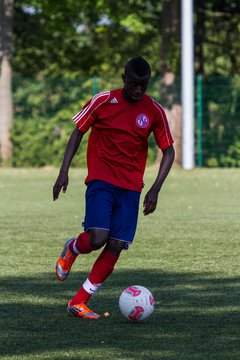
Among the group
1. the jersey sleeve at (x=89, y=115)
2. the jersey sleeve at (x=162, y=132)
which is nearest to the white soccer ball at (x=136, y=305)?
the jersey sleeve at (x=162, y=132)

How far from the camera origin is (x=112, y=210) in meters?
7.98

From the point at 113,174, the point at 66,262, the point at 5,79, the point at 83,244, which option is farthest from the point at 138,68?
the point at 5,79

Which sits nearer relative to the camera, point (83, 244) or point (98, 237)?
point (98, 237)

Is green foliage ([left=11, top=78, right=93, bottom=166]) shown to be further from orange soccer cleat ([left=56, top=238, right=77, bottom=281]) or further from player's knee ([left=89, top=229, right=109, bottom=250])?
player's knee ([left=89, top=229, right=109, bottom=250])

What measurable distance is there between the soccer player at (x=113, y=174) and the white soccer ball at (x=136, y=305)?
28 centimetres

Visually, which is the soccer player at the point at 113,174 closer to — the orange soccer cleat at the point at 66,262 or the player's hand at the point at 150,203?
the player's hand at the point at 150,203

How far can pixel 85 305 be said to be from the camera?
7891mm

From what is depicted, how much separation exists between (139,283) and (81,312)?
5.80ft

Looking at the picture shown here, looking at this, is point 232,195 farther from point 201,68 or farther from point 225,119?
point 201,68

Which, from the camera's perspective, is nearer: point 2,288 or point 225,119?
point 2,288

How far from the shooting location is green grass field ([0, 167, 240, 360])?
6.67m

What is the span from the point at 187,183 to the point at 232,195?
10.6ft

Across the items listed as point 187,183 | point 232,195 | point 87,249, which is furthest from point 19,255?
point 187,183

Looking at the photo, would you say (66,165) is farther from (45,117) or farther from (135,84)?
(45,117)
